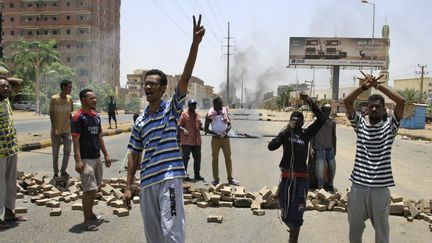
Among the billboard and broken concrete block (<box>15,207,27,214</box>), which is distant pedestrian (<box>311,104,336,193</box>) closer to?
broken concrete block (<box>15,207,27,214</box>)

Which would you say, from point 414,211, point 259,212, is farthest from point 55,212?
point 414,211

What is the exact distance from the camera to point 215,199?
6.98m

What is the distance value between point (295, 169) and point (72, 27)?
89.3 m

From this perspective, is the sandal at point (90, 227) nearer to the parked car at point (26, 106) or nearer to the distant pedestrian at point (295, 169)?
the distant pedestrian at point (295, 169)

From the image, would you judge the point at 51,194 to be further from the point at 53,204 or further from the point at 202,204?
the point at 202,204

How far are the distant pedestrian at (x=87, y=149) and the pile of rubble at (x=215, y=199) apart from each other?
74 cm

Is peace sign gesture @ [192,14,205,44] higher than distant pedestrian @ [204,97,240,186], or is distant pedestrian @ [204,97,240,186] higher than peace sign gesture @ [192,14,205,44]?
peace sign gesture @ [192,14,205,44]

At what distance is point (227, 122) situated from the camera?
911 cm

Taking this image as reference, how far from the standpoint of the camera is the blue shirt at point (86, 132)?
5653 mm

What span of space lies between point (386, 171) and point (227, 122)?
17.3 feet

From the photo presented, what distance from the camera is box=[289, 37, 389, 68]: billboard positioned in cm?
5328

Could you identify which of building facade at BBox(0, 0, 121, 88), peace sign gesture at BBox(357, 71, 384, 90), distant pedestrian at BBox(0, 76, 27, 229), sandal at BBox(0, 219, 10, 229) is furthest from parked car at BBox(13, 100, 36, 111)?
peace sign gesture at BBox(357, 71, 384, 90)

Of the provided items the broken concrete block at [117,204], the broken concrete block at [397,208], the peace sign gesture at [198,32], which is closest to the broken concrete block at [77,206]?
the broken concrete block at [117,204]

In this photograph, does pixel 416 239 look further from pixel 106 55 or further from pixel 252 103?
pixel 252 103
